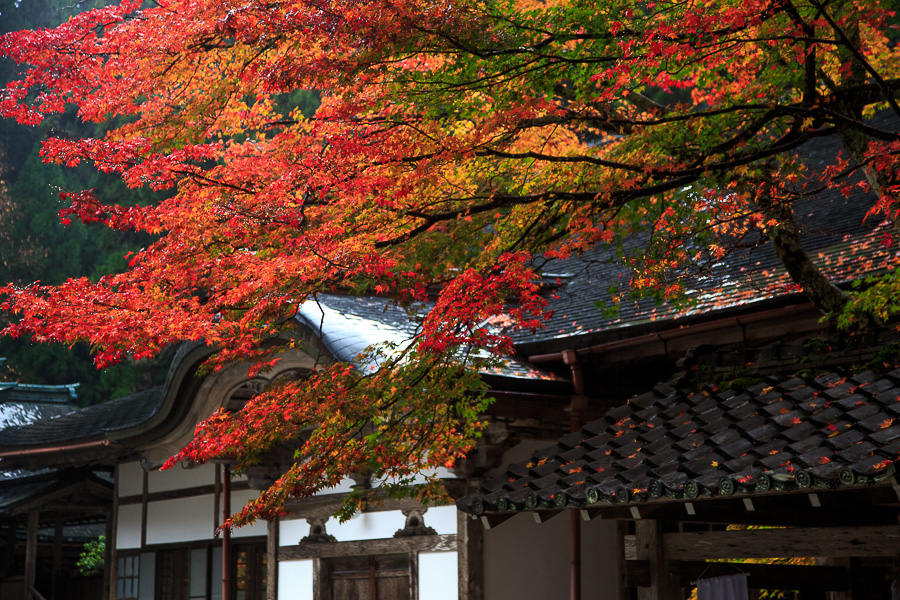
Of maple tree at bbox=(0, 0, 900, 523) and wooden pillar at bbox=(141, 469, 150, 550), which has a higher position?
maple tree at bbox=(0, 0, 900, 523)

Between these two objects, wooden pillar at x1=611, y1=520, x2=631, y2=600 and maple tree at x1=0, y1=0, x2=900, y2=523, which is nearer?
maple tree at x1=0, y1=0, x2=900, y2=523

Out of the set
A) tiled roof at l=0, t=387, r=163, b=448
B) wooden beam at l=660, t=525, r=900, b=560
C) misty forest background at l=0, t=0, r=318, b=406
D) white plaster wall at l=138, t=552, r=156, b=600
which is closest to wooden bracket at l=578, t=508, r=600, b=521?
wooden beam at l=660, t=525, r=900, b=560

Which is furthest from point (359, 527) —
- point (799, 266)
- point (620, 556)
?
point (799, 266)

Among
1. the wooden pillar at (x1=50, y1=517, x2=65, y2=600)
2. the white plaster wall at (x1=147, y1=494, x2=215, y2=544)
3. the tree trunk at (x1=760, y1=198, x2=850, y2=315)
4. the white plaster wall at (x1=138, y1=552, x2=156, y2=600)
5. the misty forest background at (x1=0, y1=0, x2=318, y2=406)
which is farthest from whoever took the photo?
the misty forest background at (x1=0, y1=0, x2=318, y2=406)

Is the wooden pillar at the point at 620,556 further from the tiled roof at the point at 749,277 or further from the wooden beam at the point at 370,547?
the tiled roof at the point at 749,277

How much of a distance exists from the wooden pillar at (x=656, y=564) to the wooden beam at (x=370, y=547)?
350cm

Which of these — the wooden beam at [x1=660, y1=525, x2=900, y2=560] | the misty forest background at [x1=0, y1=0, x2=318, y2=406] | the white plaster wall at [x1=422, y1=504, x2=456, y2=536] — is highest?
the misty forest background at [x1=0, y1=0, x2=318, y2=406]

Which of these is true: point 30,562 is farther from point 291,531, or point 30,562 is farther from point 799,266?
point 799,266

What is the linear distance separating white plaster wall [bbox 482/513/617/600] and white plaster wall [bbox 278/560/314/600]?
261 centimetres

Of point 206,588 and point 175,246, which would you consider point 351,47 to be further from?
point 206,588

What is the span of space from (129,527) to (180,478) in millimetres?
1600

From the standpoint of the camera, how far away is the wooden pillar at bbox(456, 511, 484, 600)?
8641mm

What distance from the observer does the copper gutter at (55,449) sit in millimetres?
12545

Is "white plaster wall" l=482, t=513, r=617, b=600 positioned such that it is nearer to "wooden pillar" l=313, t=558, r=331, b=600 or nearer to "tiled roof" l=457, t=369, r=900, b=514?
"wooden pillar" l=313, t=558, r=331, b=600
